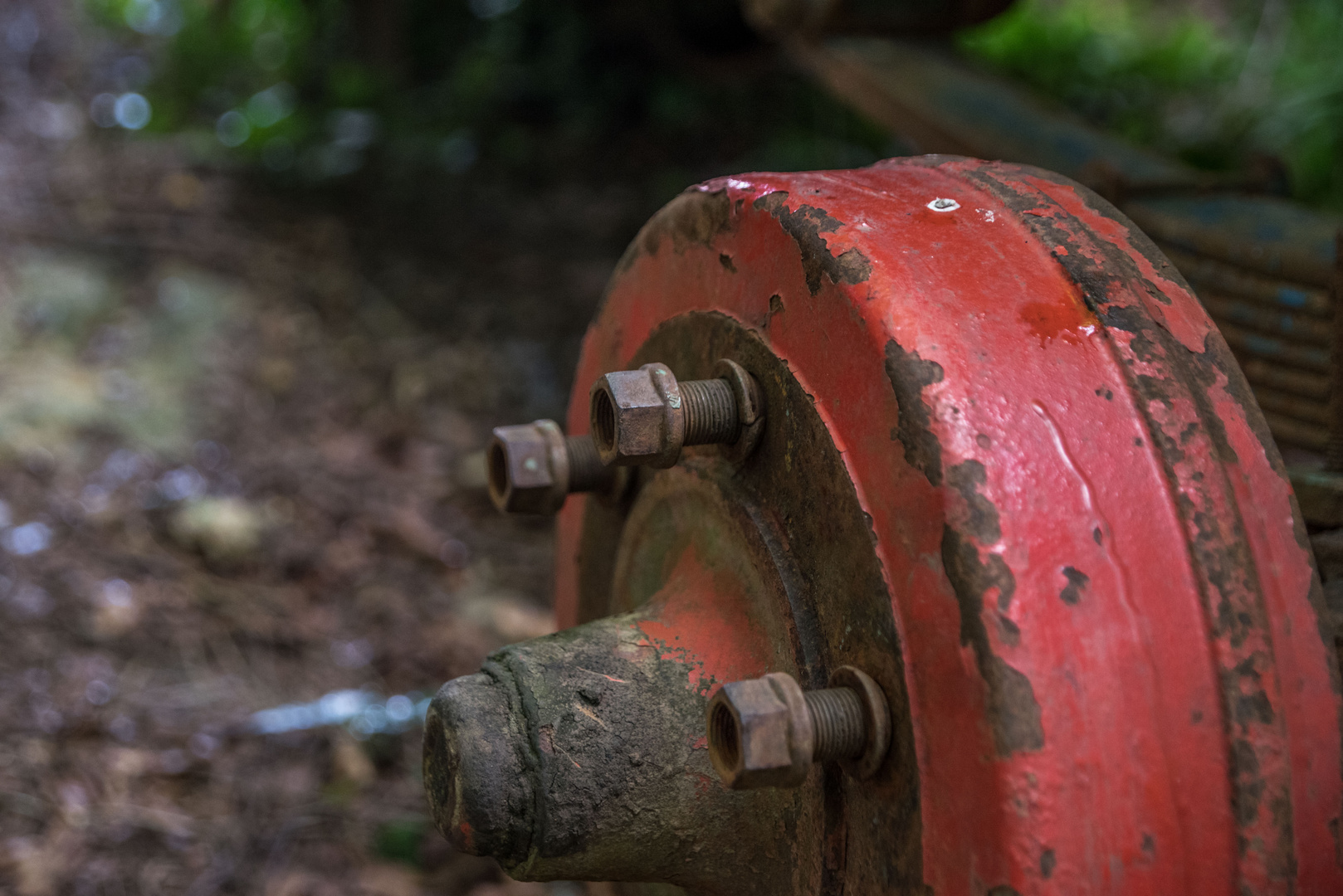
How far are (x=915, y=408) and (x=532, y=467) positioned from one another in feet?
1.53

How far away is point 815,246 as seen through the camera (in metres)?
0.80

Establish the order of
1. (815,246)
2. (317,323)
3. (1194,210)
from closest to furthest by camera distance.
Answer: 1. (815,246)
2. (1194,210)
3. (317,323)

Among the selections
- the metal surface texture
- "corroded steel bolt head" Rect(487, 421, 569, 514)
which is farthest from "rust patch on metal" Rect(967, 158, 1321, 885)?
"corroded steel bolt head" Rect(487, 421, 569, 514)

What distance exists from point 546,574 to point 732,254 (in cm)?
169

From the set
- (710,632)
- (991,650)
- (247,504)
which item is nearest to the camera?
(991,650)

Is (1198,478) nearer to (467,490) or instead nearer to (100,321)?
(467,490)

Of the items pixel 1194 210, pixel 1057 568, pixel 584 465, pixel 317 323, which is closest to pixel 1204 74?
pixel 1194 210

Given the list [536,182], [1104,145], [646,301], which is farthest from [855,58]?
[536,182]

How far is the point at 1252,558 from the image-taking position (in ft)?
2.29

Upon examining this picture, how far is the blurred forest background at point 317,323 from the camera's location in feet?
5.98

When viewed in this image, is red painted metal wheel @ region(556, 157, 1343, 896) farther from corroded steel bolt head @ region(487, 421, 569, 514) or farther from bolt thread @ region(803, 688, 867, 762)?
corroded steel bolt head @ region(487, 421, 569, 514)

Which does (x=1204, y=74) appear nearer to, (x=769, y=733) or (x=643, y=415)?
(x=643, y=415)

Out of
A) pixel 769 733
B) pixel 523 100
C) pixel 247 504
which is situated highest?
pixel 523 100

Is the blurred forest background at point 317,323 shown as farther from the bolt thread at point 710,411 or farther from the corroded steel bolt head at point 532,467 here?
the bolt thread at point 710,411
